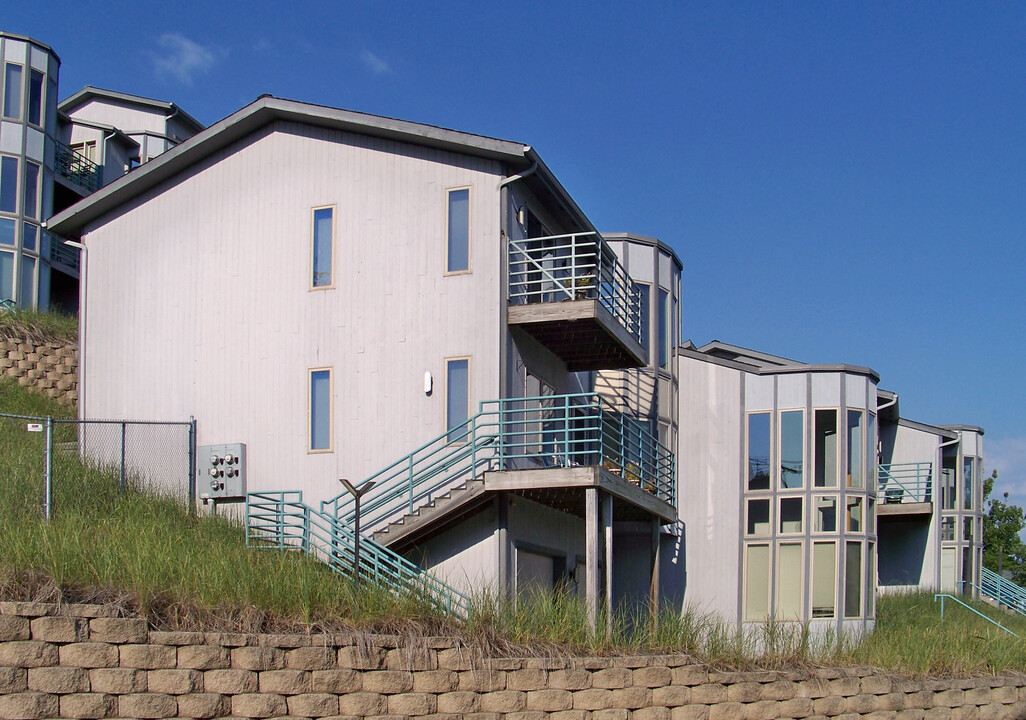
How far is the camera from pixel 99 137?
39188 millimetres

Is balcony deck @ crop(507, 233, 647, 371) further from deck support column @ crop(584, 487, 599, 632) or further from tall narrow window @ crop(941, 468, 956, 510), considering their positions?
tall narrow window @ crop(941, 468, 956, 510)

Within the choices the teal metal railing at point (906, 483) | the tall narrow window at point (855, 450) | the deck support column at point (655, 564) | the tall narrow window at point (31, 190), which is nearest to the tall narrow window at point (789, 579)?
the tall narrow window at point (855, 450)

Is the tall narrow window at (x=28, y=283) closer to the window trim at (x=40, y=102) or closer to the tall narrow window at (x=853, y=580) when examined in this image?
the window trim at (x=40, y=102)

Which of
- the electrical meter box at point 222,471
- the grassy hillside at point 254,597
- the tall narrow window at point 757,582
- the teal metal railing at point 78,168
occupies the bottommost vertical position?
the tall narrow window at point 757,582

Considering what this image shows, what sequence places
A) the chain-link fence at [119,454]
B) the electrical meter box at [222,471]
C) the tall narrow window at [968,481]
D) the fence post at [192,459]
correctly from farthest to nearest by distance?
1. the tall narrow window at [968,481]
2. the fence post at [192,459]
3. the electrical meter box at [222,471]
4. the chain-link fence at [119,454]

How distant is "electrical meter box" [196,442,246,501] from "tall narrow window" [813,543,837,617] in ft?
40.6

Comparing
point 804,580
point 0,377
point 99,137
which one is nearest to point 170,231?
point 0,377

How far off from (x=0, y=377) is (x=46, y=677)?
711 inches

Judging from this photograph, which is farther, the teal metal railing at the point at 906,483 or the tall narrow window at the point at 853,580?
the teal metal railing at the point at 906,483

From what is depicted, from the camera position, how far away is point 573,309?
1997 cm

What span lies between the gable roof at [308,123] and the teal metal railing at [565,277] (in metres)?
1.02

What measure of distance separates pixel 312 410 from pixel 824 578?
1187 cm

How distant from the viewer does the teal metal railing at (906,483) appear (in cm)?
3388

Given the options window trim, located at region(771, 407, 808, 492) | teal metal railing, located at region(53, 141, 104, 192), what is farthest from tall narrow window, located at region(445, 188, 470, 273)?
teal metal railing, located at region(53, 141, 104, 192)
